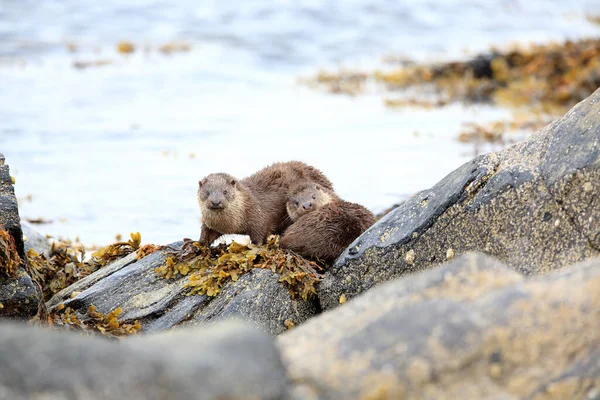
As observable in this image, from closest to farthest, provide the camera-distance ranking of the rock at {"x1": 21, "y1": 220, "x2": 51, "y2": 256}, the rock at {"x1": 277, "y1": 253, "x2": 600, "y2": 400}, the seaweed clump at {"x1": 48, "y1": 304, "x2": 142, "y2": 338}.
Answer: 1. the rock at {"x1": 277, "y1": 253, "x2": 600, "y2": 400}
2. the seaweed clump at {"x1": 48, "y1": 304, "x2": 142, "y2": 338}
3. the rock at {"x1": 21, "y1": 220, "x2": 51, "y2": 256}

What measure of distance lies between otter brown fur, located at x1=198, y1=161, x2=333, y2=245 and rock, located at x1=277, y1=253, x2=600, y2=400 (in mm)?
3403

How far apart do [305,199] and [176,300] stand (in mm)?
1450

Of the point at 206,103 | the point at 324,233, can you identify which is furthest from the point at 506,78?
the point at 324,233

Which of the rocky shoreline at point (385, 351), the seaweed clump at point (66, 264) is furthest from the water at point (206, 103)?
the rocky shoreline at point (385, 351)

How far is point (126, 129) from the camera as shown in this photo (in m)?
14.5

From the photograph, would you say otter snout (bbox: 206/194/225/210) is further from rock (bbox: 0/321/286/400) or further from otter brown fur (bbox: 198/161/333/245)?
rock (bbox: 0/321/286/400)

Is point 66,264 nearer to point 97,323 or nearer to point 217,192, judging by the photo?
point 97,323

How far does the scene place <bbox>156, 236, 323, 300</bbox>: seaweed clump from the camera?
18.8ft

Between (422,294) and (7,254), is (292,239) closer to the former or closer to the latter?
(7,254)

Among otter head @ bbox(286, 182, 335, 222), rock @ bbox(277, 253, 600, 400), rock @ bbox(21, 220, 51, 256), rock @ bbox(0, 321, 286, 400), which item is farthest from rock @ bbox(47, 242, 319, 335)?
rock @ bbox(0, 321, 286, 400)

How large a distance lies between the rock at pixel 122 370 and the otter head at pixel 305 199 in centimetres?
388

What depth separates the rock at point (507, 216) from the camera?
466 centimetres

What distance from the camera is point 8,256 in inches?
205

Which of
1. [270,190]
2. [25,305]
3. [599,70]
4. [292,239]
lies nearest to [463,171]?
[292,239]
